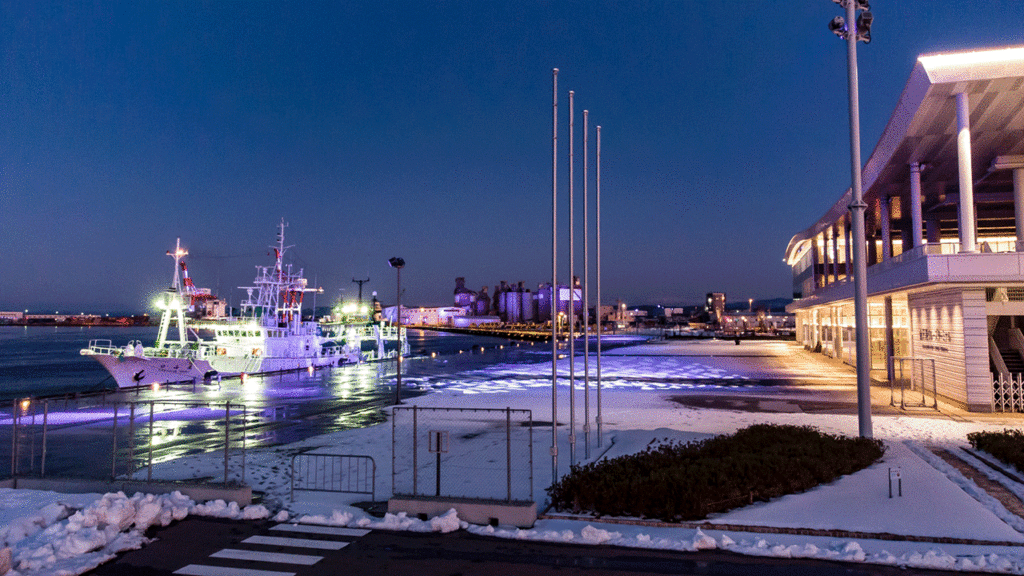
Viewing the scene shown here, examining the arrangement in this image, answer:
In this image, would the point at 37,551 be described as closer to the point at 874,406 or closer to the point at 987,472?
the point at 987,472

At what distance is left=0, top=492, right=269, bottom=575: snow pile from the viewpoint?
27.2 ft

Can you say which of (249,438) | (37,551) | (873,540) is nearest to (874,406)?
(873,540)

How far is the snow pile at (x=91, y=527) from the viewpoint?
27.2 ft

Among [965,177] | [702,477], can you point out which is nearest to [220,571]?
[702,477]

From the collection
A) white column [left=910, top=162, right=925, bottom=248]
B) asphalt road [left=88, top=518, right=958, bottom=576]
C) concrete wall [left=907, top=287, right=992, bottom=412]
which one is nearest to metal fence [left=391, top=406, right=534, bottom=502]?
asphalt road [left=88, top=518, right=958, bottom=576]

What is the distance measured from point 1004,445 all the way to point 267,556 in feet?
49.2

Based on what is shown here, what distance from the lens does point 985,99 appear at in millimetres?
21969

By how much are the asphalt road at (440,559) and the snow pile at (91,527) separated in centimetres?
37

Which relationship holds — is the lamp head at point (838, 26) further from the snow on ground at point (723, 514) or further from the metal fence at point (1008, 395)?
the metal fence at point (1008, 395)

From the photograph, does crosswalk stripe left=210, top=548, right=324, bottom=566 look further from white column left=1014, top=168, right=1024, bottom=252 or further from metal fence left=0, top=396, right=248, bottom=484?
white column left=1014, top=168, right=1024, bottom=252

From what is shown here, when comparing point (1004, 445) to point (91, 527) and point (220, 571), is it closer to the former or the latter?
point (220, 571)

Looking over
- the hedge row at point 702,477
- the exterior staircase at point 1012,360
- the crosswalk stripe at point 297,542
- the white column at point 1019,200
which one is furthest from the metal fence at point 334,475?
the white column at point 1019,200

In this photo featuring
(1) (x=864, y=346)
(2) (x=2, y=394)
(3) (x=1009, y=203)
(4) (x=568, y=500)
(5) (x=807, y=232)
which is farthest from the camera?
(5) (x=807, y=232)

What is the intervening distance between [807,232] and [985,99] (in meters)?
40.2
